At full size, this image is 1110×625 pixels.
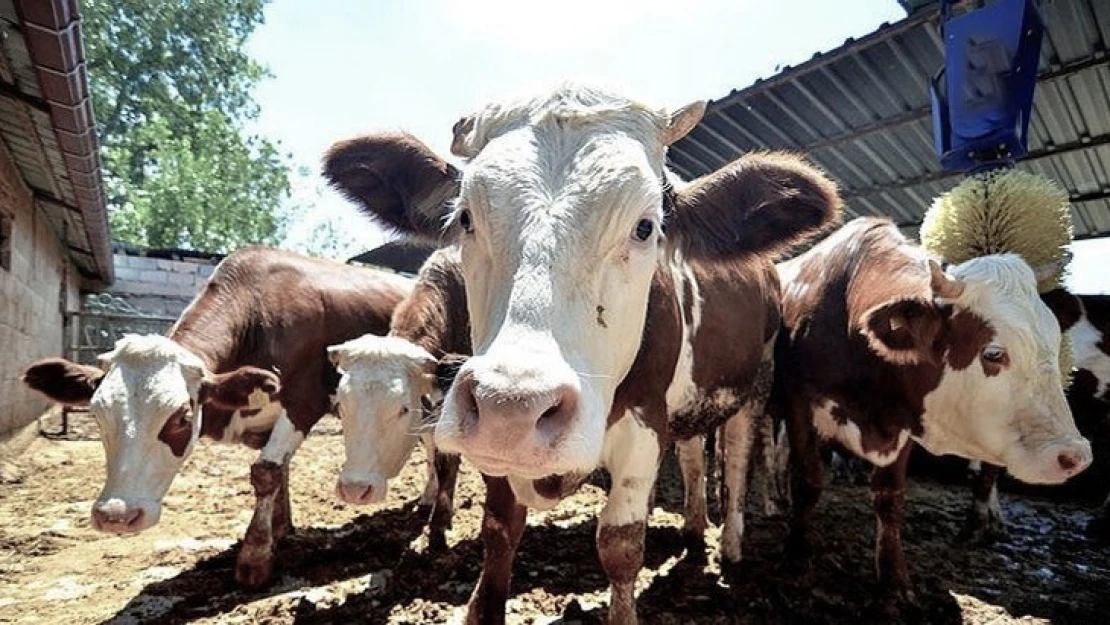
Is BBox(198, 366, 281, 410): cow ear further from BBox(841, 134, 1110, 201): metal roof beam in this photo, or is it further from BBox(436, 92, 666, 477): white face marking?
BBox(841, 134, 1110, 201): metal roof beam

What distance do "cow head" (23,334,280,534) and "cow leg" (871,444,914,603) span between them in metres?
3.47

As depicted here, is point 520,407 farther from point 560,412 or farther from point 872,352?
point 872,352

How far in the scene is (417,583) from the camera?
3.30 metres

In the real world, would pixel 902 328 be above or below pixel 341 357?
above

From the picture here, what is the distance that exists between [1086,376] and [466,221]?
6.36 metres

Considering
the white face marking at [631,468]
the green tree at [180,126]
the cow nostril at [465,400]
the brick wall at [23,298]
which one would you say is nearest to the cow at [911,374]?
the white face marking at [631,468]

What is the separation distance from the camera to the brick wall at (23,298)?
6332 millimetres

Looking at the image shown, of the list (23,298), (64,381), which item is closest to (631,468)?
(64,381)

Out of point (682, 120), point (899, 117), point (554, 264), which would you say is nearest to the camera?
point (554, 264)

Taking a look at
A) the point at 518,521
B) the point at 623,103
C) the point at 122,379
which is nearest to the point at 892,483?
the point at 518,521

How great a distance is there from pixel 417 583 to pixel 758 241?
8.13 ft

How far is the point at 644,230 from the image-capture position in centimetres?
183

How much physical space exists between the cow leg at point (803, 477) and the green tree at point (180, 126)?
22651 millimetres

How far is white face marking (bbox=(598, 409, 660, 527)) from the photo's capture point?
94.1 inches
